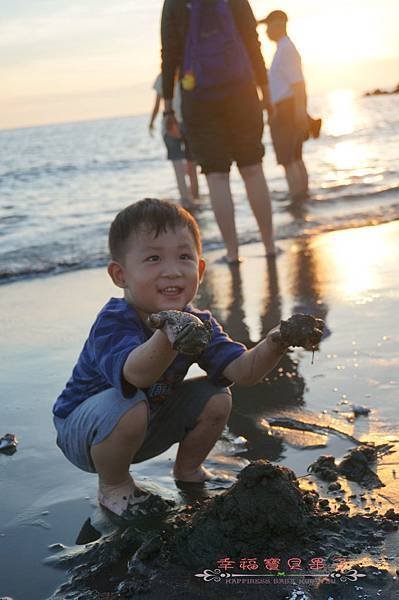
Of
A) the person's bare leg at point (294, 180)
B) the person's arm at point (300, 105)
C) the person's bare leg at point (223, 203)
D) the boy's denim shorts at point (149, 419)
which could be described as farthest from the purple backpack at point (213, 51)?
the person's bare leg at point (294, 180)

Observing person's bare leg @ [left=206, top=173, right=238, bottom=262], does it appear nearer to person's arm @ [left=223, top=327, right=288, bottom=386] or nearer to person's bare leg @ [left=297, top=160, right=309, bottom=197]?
person's arm @ [left=223, top=327, right=288, bottom=386]

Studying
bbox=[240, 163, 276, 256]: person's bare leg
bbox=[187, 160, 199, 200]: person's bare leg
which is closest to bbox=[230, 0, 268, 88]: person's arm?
bbox=[240, 163, 276, 256]: person's bare leg

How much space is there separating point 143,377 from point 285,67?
737 centimetres

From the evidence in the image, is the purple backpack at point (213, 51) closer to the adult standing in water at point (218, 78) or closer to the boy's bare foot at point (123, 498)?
the adult standing in water at point (218, 78)

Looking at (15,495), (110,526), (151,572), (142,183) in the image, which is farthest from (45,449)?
(142,183)

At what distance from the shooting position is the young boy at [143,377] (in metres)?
2.53

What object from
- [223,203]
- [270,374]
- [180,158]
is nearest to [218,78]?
[223,203]

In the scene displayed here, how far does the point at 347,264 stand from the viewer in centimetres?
599

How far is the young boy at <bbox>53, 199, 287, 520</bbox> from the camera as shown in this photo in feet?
8.29

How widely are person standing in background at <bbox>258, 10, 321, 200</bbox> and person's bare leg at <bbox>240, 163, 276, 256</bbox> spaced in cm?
283

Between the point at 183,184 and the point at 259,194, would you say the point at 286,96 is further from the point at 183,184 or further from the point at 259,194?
the point at 259,194

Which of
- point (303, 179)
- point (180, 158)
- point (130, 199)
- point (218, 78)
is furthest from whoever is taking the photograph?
point (130, 199)

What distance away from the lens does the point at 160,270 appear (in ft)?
8.55

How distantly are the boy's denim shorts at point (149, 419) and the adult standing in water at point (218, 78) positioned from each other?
10.3 ft
